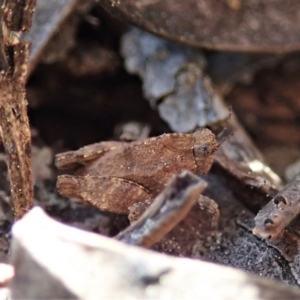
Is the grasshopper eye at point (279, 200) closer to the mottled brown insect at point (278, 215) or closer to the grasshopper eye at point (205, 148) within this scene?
the mottled brown insect at point (278, 215)

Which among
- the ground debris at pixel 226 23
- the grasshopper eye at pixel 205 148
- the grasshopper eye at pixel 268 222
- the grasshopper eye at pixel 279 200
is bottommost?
the grasshopper eye at pixel 268 222

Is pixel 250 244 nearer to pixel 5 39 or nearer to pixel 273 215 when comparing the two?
pixel 273 215

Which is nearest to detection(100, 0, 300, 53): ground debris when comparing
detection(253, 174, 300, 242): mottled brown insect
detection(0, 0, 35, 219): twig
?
detection(0, 0, 35, 219): twig

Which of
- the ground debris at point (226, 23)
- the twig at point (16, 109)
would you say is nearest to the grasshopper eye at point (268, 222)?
the twig at point (16, 109)

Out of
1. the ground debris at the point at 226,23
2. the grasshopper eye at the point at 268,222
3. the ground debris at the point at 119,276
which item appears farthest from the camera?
the ground debris at the point at 226,23

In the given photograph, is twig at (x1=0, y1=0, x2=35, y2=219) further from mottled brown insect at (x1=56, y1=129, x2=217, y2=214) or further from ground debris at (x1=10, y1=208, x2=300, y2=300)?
ground debris at (x1=10, y1=208, x2=300, y2=300)

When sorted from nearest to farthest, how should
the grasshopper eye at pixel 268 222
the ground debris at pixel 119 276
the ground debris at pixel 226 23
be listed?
the ground debris at pixel 119 276 < the grasshopper eye at pixel 268 222 < the ground debris at pixel 226 23

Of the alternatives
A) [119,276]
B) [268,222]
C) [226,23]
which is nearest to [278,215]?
[268,222]

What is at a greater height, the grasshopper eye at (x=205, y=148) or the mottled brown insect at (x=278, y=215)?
the grasshopper eye at (x=205, y=148)
